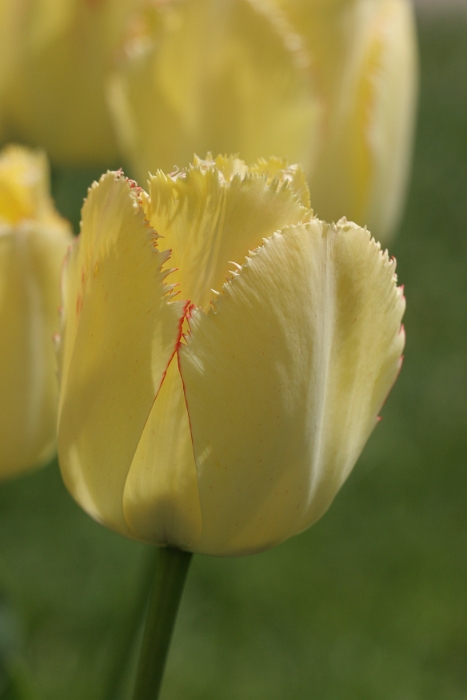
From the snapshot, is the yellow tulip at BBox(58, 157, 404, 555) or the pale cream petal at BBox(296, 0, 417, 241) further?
the pale cream petal at BBox(296, 0, 417, 241)

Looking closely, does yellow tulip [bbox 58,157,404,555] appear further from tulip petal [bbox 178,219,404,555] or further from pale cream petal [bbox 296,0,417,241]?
pale cream petal [bbox 296,0,417,241]

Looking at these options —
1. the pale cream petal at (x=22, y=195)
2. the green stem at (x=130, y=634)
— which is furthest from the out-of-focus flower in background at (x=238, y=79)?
the green stem at (x=130, y=634)

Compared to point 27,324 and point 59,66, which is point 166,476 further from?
point 59,66

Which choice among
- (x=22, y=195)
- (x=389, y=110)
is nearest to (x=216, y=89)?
(x=389, y=110)

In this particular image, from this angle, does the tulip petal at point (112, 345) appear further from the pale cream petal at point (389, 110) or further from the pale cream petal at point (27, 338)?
the pale cream petal at point (389, 110)

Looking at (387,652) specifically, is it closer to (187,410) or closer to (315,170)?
(315,170)

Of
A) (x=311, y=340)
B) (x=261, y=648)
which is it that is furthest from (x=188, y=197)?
(x=261, y=648)

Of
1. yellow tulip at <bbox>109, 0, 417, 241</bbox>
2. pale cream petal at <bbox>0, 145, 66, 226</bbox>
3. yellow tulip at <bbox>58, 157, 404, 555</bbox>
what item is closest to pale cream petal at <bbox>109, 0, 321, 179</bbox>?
yellow tulip at <bbox>109, 0, 417, 241</bbox>
